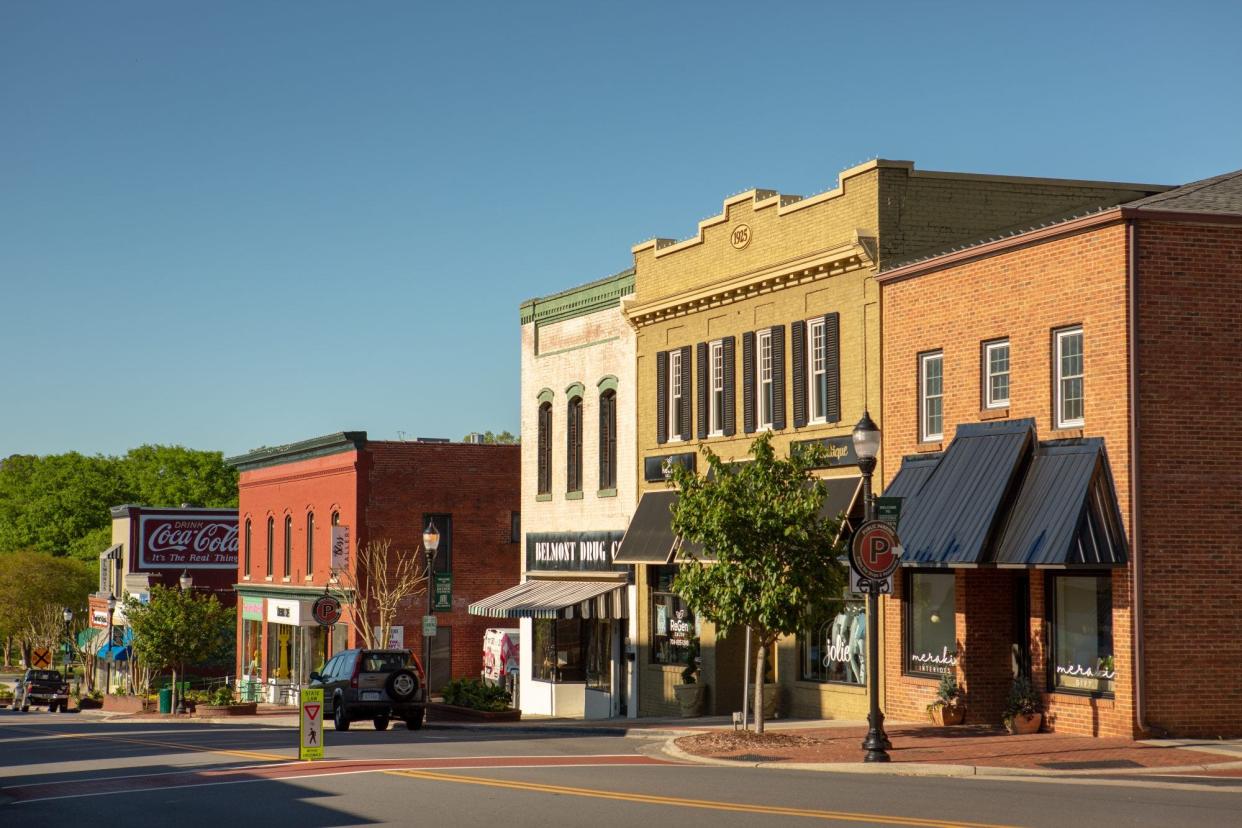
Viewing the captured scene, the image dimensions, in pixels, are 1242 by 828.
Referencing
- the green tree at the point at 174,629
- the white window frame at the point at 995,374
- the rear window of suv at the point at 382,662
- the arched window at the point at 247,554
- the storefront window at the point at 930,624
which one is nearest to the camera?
the white window frame at the point at 995,374

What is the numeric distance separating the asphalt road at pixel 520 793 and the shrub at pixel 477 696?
9032 mm

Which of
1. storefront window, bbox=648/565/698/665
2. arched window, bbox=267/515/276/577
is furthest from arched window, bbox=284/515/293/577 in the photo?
storefront window, bbox=648/565/698/665

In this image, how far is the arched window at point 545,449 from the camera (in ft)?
143

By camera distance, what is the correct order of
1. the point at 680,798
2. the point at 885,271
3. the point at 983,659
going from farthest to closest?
the point at 885,271, the point at 983,659, the point at 680,798

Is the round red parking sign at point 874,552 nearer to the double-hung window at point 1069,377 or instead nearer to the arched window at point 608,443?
the double-hung window at point 1069,377

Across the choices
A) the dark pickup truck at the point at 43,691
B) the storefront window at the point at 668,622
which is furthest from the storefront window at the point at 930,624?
the dark pickup truck at the point at 43,691

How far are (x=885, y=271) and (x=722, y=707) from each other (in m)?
10.6

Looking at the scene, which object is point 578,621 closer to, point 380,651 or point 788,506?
point 380,651

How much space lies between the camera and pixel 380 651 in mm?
33000

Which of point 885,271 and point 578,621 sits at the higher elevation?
point 885,271

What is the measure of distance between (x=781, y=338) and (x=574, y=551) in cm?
1076

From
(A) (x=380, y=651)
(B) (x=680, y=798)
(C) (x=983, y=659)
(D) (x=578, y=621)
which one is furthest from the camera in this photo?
(D) (x=578, y=621)

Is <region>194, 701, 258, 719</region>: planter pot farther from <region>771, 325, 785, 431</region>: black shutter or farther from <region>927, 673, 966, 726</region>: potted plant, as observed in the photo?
<region>927, 673, 966, 726</region>: potted plant

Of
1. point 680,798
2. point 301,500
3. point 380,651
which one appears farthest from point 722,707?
point 301,500
